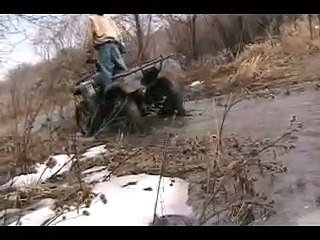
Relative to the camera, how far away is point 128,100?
2207 millimetres

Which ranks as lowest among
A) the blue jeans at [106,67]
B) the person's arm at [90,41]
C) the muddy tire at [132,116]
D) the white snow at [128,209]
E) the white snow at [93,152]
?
the white snow at [128,209]

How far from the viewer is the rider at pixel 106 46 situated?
222 cm

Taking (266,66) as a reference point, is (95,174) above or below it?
below

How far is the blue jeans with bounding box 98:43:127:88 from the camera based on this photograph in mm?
2215

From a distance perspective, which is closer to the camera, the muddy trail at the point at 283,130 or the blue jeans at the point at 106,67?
the muddy trail at the point at 283,130

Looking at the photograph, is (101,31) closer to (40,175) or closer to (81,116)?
(81,116)

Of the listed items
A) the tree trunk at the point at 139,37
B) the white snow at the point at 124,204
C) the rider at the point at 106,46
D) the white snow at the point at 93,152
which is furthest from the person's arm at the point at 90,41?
the white snow at the point at 124,204

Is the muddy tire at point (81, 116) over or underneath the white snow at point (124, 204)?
over

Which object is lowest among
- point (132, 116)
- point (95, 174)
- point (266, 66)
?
point (95, 174)

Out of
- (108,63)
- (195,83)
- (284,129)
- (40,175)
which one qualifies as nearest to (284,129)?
(284,129)

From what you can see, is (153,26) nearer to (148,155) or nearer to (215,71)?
(215,71)

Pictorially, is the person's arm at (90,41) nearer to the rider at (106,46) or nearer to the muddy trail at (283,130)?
the rider at (106,46)

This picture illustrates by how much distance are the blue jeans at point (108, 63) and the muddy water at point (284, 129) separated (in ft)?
0.88

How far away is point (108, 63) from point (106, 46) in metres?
0.06
